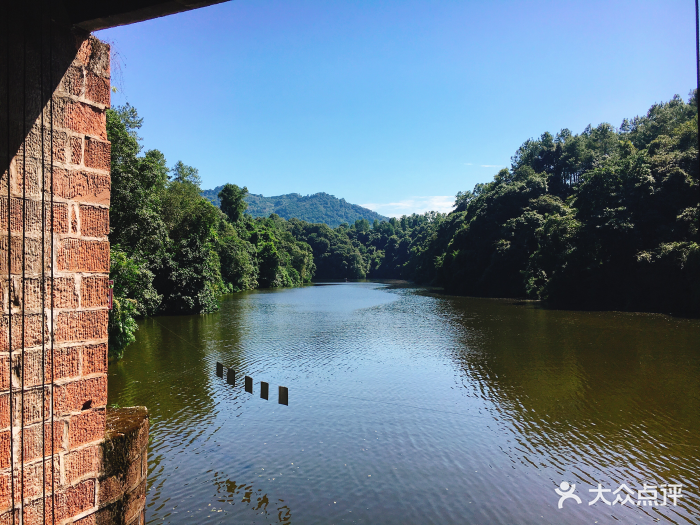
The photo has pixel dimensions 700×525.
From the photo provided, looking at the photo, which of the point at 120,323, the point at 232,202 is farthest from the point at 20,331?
the point at 232,202

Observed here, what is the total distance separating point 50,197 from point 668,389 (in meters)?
16.6

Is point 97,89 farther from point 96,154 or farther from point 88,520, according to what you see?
point 88,520

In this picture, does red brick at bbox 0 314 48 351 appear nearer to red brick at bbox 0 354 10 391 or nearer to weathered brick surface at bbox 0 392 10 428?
red brick at bbox 0 354 10 391

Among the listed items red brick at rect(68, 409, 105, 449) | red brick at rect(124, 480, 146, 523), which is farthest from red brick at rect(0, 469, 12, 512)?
red brick at rect(124, 480, 146, 523)

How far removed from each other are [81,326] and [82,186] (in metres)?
0.91

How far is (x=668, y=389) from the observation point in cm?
1451

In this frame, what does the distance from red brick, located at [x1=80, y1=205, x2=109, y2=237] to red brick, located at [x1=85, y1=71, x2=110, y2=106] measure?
75 cm

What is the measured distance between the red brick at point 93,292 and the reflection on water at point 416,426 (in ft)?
18.2

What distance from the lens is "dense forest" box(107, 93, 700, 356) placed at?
22125 mm

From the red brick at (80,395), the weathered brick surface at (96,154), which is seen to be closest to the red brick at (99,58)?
the weathered brick surface at (96,154)

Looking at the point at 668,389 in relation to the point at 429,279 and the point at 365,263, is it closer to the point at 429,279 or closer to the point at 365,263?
the point at 429,279

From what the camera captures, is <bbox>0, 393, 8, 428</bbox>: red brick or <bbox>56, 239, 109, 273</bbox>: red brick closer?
<bbox>0, 393, 8, 428</bbox>: red brick

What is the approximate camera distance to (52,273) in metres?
2.99

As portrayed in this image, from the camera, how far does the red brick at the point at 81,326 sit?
3.04 meters
